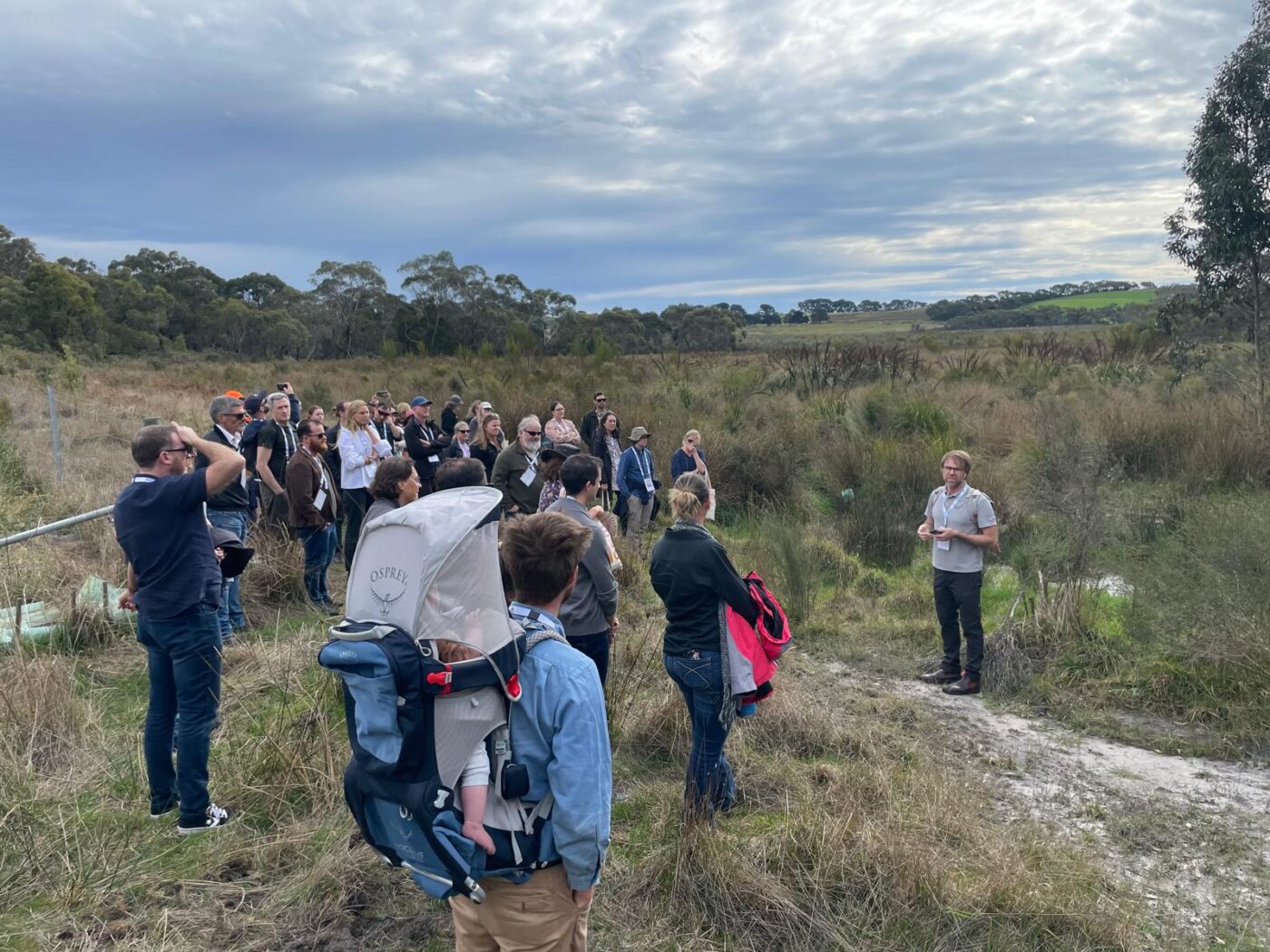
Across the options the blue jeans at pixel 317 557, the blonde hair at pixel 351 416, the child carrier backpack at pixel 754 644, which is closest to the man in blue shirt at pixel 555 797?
the child carrier backpack at pixel 754 644

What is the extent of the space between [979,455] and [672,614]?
10224 mm

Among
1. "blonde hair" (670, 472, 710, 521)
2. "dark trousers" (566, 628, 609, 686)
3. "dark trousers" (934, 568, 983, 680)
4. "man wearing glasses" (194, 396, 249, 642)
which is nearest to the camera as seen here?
"blonde hair" (670, 472, 710, 521)

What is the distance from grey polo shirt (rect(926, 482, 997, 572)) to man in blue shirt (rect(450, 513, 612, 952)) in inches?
185

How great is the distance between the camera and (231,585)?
649cm

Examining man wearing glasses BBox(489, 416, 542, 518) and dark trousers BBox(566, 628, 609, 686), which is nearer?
dark trousers BBox(566, 628, 609, 686)

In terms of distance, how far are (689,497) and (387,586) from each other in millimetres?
2298

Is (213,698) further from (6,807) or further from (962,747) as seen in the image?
(962,747)

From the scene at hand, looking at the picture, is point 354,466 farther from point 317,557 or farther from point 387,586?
point 387,586

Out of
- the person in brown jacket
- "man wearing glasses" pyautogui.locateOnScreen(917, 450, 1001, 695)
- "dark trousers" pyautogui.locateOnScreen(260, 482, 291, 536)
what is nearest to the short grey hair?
the person in brown jacket

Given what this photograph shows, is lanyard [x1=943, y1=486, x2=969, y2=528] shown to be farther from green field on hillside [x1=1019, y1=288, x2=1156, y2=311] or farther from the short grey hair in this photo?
green field on hillside [x1=1019, y1=288, x2=1156, y2=311]

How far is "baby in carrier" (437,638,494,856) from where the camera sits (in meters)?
1.92

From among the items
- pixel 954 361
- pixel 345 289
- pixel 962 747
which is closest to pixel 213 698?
pixel 962 747

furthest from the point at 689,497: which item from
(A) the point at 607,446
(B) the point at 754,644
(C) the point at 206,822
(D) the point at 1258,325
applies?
(D) the point at 1258,325

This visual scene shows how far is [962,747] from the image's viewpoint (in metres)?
5.41
